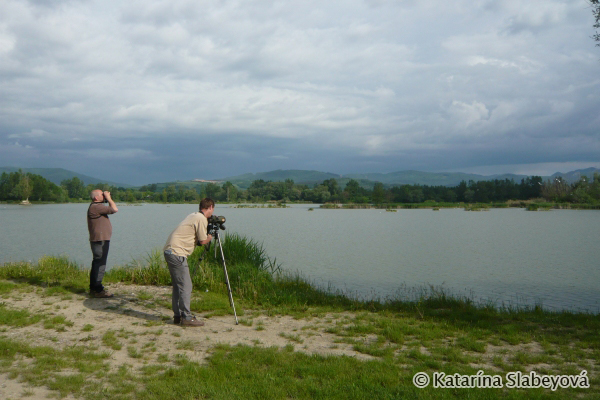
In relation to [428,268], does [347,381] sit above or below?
above

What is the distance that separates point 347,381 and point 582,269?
63.4 feet

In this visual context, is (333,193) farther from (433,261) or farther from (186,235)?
(186,235)

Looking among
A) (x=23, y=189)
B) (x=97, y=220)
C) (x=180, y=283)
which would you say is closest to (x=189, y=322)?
(x=180, y=283)

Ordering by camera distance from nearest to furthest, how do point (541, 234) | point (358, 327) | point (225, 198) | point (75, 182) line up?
point (358, 327)
point (541, 234)
point (225, 198)
point (75, 182)

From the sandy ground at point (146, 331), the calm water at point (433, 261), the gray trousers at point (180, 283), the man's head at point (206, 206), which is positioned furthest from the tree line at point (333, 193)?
the gray trousers at point (180, 283)

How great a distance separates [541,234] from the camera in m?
36.4

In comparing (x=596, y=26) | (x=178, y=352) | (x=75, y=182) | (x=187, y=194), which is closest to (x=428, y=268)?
(x=596, y=26)

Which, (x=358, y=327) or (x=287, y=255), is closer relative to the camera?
(x=358, y=327)

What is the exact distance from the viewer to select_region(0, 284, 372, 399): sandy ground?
5.77 metres

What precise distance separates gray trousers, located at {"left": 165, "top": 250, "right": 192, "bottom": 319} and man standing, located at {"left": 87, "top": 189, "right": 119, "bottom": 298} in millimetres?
2769

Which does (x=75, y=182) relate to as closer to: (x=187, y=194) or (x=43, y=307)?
(x=187, y=194)

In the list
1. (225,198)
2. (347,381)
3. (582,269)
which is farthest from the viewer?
(225,198)

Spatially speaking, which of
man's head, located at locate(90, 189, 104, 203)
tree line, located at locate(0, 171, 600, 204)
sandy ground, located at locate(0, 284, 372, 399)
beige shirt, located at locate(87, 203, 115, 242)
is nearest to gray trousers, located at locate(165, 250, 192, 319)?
sandy ground, located at locate(0, 284, 372, 399)

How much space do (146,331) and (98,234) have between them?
3.34 meters
